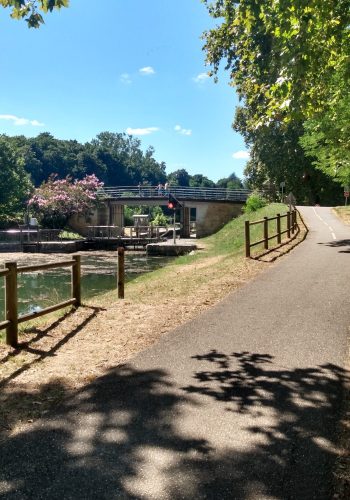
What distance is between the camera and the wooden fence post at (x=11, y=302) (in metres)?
6.33

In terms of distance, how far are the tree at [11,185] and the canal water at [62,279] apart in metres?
16.9

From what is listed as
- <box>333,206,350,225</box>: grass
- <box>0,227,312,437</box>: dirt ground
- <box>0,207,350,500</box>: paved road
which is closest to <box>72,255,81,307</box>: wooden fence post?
<box>0,227,312,437</box>: dirt ground

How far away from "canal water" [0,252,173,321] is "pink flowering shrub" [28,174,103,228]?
460 inches

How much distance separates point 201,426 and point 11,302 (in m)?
3.71

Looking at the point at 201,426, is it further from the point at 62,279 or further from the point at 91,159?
the point at 91,159

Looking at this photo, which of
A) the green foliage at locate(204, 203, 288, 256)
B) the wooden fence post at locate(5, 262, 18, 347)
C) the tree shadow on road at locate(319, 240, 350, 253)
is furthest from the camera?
the green foliage at locate(204, 203, 288, 256)

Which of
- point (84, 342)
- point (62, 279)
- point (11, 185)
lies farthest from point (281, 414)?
point (11, 185)

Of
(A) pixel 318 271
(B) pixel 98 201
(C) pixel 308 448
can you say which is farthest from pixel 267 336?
(B) pixel 98 201

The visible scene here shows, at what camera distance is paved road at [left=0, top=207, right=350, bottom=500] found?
3156mm

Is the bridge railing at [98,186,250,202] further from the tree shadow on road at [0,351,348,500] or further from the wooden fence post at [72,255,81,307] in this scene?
the tree shadow on road at [0,351,348,500]

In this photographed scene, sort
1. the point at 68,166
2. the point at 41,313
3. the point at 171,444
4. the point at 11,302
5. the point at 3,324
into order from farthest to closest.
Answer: the point at 68,166, the point at 41,313, the point at 11,302, the point at 3,324, the point at 171,444

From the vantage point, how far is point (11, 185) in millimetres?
49312

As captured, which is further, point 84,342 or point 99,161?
point 99,161

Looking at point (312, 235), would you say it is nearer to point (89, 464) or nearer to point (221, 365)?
point (221, 365)
